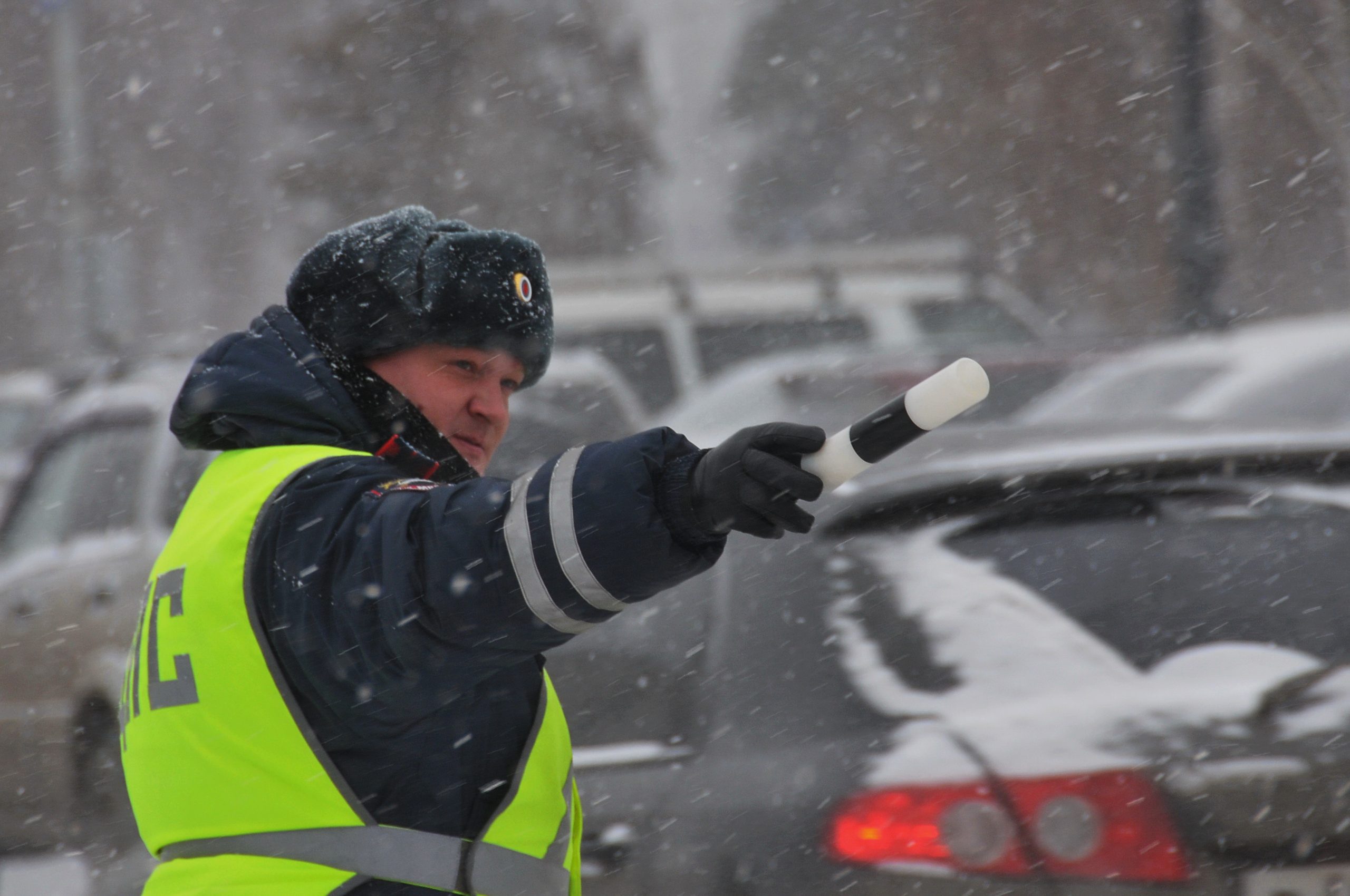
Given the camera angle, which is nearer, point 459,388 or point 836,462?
point 836,462

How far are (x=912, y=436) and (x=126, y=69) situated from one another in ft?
114

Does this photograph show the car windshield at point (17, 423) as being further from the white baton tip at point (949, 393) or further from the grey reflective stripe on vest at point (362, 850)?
the white baton tip at point (949, 393)

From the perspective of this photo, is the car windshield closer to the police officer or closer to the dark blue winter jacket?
the police officer

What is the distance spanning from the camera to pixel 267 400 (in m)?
1.59

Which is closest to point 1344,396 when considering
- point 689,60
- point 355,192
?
point 355,192

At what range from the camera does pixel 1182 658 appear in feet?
7.23

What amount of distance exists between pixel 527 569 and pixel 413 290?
0.61 meters

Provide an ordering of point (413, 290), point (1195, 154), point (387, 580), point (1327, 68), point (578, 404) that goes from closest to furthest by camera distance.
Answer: point (387, 580) → point (413, 290) → point (578, 404) → point (1195, 154) → point (1327, 68)

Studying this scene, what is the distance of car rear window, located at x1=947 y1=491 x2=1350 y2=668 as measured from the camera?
226 centimetres

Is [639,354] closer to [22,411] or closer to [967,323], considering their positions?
[967,323]

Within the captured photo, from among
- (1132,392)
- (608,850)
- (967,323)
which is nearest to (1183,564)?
(608,850)

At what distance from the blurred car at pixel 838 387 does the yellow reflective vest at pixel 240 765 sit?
1.93m

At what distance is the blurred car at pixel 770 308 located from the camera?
1005 cm

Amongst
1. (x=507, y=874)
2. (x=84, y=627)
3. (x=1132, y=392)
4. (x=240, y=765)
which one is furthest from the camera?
(x=1132, y=392)
